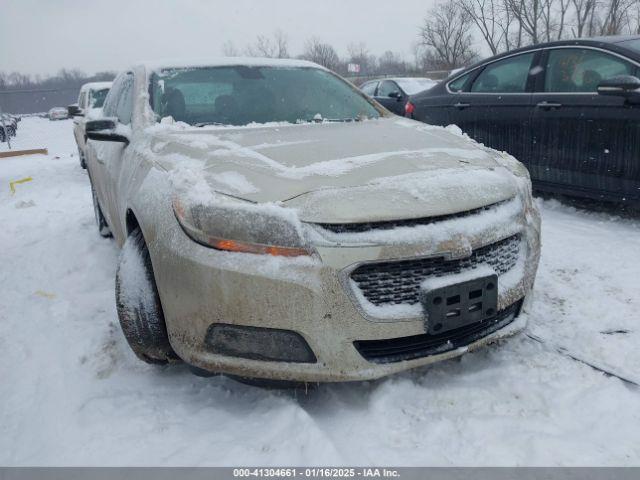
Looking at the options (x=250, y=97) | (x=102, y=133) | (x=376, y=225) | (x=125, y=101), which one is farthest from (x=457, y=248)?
(x=125, y=101)

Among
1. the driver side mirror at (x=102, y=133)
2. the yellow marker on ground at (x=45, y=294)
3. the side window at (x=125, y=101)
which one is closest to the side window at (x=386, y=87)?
the side window at (x=125, y=101)

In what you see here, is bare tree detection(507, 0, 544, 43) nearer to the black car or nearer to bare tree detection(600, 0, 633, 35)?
Result: bare tree detection(600, 0, 633, 35)

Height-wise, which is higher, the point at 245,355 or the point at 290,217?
the point at 290,217

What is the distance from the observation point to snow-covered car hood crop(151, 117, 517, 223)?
1838mm

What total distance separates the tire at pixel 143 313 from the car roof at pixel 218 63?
1581mm

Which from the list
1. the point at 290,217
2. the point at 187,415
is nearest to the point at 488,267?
the point at 290,217

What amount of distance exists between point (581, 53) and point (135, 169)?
3.78 meters

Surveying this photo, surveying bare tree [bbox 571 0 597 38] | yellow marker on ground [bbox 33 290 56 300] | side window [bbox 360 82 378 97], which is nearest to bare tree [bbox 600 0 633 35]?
bare tree [bbox 571 0 597 38]

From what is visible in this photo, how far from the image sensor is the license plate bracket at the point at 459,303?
5.98 feet

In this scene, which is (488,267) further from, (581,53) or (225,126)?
(581,53)

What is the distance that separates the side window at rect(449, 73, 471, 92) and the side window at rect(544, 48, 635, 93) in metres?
1.06

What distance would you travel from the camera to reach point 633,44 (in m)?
3.99

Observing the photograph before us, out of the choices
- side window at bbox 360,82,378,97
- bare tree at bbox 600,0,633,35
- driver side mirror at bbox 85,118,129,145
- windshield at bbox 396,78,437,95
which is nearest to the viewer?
driver side mirror at bbox 85,118,129,145

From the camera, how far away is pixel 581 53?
14.0ft
